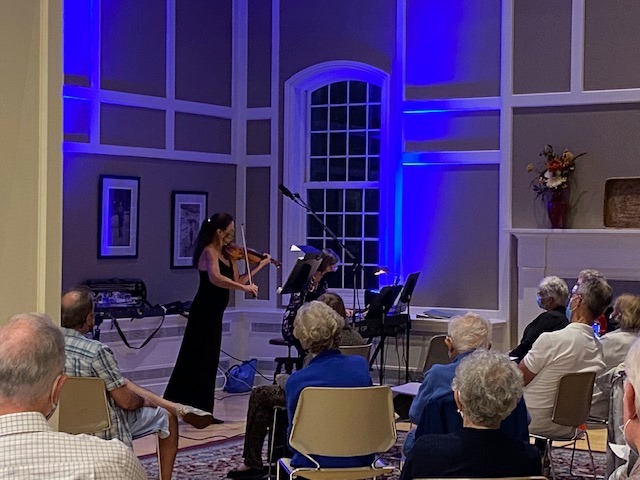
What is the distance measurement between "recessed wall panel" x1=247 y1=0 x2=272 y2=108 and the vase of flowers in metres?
3.18

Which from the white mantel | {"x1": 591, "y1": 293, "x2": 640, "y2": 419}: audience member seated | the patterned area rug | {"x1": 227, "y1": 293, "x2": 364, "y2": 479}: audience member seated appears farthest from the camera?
the white mantel

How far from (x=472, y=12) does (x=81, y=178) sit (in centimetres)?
414

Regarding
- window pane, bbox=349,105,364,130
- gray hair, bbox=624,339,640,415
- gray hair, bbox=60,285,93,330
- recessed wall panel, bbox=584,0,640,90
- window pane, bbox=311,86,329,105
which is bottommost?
gray hair, bbox=60,285,93,330

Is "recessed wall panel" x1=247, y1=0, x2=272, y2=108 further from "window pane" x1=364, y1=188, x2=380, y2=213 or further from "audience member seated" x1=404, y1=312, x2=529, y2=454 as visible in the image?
"audience member seated" x1=404, y1=312, x2=529, y2=454

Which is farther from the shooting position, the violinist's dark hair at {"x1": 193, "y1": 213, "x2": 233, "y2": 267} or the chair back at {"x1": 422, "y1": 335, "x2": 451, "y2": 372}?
the violinist's dark hair at {"x1": 193, "y1": 213, "x2": 233, "y2": 267}

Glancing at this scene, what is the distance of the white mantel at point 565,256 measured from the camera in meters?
9.41

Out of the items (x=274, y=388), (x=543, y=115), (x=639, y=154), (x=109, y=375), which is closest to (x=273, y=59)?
(x=543, y=115)

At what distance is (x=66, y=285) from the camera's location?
9.55 metres

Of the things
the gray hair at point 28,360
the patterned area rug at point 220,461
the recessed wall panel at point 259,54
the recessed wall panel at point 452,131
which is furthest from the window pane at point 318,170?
the gray hair at point 28,360

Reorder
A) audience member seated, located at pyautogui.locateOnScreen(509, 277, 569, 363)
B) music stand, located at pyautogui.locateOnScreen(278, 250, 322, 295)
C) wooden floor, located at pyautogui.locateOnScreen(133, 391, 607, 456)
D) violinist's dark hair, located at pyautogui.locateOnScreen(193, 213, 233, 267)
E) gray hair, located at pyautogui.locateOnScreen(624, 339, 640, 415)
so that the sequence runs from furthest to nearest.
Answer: music stand, located at pyautogui.locateOnScreen(278, 250, 322, 295), violinist's dark hair, located at pyautogui.locateOnScreen(193, 213, 233, 267), wooden floor, located at pyautogui.locateOnScreen(133, 391, 607, 456), audience member seated, located at pyautogui.locateOnScreen(509, 277, 569, 363), gray hair, located at pyautogui.locateOnScreen(624, 339, 640, 415)

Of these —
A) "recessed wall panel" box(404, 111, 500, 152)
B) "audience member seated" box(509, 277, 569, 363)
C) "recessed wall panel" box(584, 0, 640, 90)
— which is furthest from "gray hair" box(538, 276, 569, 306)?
"recessed wall panel" box(404, 111, 500, 152)

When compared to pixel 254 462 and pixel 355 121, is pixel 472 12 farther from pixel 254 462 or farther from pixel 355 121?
pixel 254 462

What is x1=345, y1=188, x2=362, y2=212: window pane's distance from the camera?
11.2 metres

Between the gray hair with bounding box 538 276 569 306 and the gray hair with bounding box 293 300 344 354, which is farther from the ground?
the gray hair with bounding box 538 276 569 306
